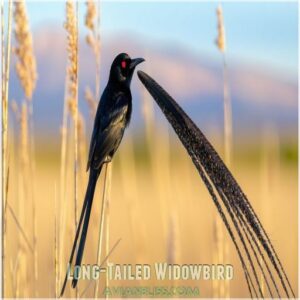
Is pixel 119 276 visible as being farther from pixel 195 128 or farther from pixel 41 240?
pixel 41 240

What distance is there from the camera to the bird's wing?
6.88 ft

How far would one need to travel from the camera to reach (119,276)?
246 cm

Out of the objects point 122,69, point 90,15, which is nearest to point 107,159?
point 122,69

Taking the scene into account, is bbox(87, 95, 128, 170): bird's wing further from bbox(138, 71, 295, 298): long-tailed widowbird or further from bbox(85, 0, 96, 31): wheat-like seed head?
bbox(138, 71, 295, 298): long-tailed widowbird

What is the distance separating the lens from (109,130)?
2150 millimetres

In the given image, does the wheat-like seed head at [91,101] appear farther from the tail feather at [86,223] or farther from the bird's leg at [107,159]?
the tail feather at [86,223]

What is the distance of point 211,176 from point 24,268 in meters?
1.72

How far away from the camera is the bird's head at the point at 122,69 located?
2.26 metres

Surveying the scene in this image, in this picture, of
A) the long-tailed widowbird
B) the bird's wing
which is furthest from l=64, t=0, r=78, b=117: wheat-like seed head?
the long-tailed widowbird

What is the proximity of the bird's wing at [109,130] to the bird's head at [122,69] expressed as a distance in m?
0.07

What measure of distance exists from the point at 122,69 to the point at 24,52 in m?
0.40

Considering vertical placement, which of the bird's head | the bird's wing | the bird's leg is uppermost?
the bird's head

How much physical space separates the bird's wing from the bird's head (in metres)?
0.07

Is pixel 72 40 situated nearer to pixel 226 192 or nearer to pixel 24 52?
pixel 24 52
